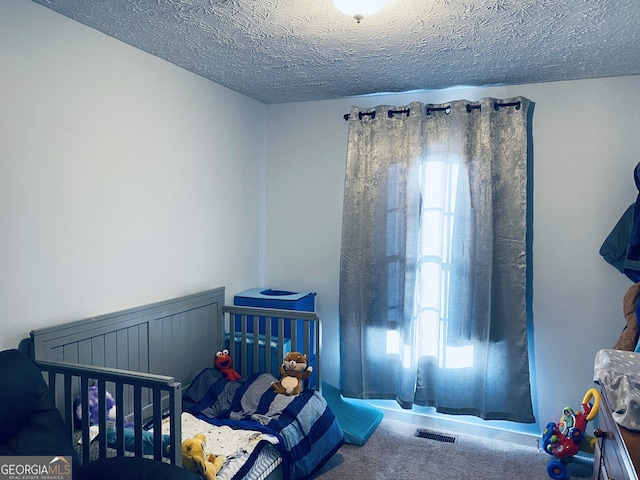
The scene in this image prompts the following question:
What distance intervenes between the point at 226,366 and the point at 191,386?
32 centimetres

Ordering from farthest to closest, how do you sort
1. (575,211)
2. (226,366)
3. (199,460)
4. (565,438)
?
(226,366) < (575,211) < (565,438) < (199,460)

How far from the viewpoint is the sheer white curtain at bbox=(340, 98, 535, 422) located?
3.07 metres

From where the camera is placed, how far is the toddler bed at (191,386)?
1.93 m

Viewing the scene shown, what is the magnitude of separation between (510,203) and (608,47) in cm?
103

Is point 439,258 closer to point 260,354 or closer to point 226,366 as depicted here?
point 260,354

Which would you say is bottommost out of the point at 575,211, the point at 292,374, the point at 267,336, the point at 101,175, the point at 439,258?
the point at 292,374

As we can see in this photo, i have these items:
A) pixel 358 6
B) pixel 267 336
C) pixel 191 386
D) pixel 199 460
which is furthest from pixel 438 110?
pixel 199 460

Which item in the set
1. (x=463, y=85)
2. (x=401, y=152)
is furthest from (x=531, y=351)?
(x=463, y=85)

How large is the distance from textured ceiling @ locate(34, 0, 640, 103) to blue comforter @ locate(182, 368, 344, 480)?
1.93 m

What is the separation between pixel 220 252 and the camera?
335 cm

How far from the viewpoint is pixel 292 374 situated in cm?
291

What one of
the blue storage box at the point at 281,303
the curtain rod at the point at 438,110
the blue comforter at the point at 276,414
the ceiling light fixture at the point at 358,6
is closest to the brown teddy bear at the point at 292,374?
the blue comforter at the point at 276,414

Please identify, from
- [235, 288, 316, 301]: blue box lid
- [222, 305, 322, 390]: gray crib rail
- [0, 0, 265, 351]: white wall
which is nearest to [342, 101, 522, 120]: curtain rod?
[0, 0, 265, 351]: white wall

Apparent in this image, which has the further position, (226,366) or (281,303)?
(281,303)
